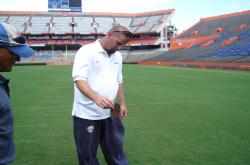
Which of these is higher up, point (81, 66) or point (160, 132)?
point (81, 66)

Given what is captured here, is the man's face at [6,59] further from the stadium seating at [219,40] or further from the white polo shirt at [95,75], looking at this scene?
the stadium seating at [219,40]

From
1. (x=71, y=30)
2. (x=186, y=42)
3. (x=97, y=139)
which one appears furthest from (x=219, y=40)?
(x=97, y=139)

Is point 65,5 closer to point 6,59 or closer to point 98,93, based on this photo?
point 98,93

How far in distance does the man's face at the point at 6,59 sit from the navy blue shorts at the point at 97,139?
155 centimetres

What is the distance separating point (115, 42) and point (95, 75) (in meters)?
0.41

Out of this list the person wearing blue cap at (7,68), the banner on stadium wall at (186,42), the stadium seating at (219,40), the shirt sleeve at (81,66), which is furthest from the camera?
the banner on stadium wall at (186,42)

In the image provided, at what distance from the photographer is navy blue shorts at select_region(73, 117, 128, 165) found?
3625 millimetres

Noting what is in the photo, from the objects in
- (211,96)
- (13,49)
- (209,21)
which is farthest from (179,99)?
(209,21)

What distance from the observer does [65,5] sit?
7094 cm

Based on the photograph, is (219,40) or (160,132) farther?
(219,40)

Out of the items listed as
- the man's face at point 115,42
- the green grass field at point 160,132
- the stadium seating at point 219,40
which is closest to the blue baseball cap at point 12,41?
the man's face at point 115,42

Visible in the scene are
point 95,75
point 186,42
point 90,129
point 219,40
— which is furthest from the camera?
point 186,42

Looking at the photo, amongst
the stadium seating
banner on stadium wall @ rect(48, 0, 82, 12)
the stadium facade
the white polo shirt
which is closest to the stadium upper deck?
the stadium facade

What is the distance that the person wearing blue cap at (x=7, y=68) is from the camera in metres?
2.02
